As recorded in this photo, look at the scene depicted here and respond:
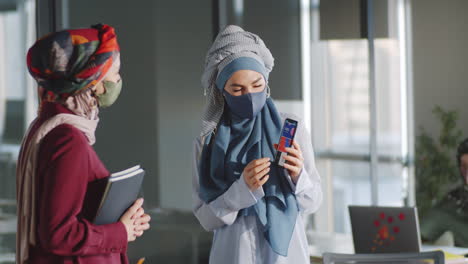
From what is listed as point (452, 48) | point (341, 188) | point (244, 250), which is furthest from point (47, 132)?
point (452, 48)

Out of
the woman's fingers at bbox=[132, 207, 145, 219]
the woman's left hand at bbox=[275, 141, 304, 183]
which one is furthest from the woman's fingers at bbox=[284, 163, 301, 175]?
the woman's fingers at bbox=[132, 207, 145, 219]

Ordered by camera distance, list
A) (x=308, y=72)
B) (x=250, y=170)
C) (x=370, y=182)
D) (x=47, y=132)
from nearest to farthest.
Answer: (x=47, y=132)
(x=250, y=170)
(x=308, y=72)
(x=370, y=182)

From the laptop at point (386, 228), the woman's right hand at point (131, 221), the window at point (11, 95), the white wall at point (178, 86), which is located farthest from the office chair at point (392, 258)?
the white wall at point (178, 86)

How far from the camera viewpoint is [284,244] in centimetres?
241

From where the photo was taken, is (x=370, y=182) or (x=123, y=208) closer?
(x=123, y=208)

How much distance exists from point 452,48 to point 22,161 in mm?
5604

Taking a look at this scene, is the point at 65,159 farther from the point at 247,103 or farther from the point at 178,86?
the point at 178,86

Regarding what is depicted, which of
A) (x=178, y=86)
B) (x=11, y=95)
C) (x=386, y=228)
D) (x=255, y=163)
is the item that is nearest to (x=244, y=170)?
(x=255, y=163)

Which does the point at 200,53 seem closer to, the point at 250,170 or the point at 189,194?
the point at 189,194

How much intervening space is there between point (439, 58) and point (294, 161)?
4.85m

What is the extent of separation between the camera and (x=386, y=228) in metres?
2.95

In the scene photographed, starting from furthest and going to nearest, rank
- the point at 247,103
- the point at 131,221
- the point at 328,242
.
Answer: the point at 328,242
the point at 247,103
the point at 131,221

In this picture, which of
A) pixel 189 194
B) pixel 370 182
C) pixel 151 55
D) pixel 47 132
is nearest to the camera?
pixel 47 132

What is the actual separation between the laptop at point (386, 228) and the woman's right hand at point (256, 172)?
74 centimetres
